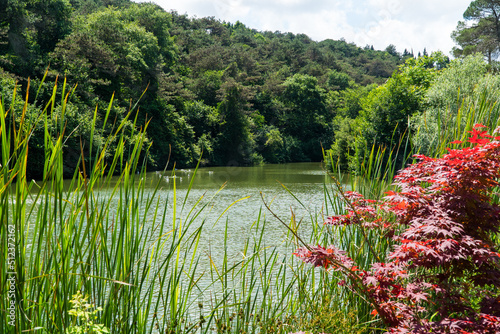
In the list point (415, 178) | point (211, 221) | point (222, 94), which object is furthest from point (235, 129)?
point (415, 178)

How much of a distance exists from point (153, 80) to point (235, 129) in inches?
304

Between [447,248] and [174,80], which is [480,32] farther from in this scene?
[447,248]

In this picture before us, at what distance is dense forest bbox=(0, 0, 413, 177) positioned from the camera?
680 inches

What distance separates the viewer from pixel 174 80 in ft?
95.2

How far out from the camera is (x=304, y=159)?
36.2 meters

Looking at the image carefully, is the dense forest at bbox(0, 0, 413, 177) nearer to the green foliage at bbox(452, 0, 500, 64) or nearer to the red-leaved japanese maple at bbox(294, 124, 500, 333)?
the red-leaved japanese maple at bbox(294, 124, 500, 333)

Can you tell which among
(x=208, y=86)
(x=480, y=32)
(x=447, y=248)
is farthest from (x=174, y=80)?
(x=447, y=248)

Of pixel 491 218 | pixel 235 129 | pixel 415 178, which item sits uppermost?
pixel 235 129

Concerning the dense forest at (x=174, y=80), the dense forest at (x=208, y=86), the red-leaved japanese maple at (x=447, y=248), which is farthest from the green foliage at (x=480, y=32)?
the red-leaved japanese maple at (x=447, y=248)

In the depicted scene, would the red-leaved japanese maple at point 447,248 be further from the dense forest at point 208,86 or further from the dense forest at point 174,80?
the dense forest at point 174,80

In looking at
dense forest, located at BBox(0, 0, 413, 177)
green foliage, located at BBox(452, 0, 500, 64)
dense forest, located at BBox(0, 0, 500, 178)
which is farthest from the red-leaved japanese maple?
green foliage, located at BBox(452, 0, 500, 64)

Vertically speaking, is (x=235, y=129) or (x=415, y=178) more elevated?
(x=235, y=129)

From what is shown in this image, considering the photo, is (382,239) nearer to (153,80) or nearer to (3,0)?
(3,0)

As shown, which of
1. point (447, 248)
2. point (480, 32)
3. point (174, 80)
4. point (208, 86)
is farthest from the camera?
point (208, 86)
